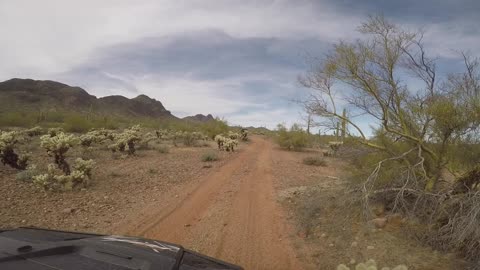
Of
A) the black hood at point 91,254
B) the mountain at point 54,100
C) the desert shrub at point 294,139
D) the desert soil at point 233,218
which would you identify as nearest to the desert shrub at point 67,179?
the desert soil at point 233,218

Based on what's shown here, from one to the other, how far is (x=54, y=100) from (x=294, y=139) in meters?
60.0

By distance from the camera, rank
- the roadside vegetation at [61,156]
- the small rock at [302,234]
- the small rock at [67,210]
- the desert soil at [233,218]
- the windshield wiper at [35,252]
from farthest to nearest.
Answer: the roadside vegetation at [61,156], the small rock at [67,210], the small rock at [302,234], the desert soil at [233,218], the windshield wiper at [35,252]

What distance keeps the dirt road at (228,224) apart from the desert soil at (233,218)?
2 centimetres

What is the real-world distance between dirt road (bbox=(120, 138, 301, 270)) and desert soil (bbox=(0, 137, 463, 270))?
0.05ft

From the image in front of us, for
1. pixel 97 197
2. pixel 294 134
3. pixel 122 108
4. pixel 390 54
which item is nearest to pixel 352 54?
pixel 390 54

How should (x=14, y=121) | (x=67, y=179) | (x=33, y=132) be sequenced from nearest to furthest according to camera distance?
(x=67, y=179)
(x=33, y=132)
(x=14, y=121)

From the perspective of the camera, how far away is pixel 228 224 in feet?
23.1

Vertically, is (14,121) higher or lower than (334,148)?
higher

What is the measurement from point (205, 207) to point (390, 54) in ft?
16.1

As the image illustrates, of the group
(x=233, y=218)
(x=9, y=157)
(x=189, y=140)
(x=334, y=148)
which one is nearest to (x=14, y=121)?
(x=189, y=140)

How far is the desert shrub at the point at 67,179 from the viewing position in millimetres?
8734

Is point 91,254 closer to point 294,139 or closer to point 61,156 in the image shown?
point 61,156

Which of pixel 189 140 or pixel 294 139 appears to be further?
pixel 294 139

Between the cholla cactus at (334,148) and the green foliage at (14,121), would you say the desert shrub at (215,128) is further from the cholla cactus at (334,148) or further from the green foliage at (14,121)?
the cholla cactus at (334,148)
